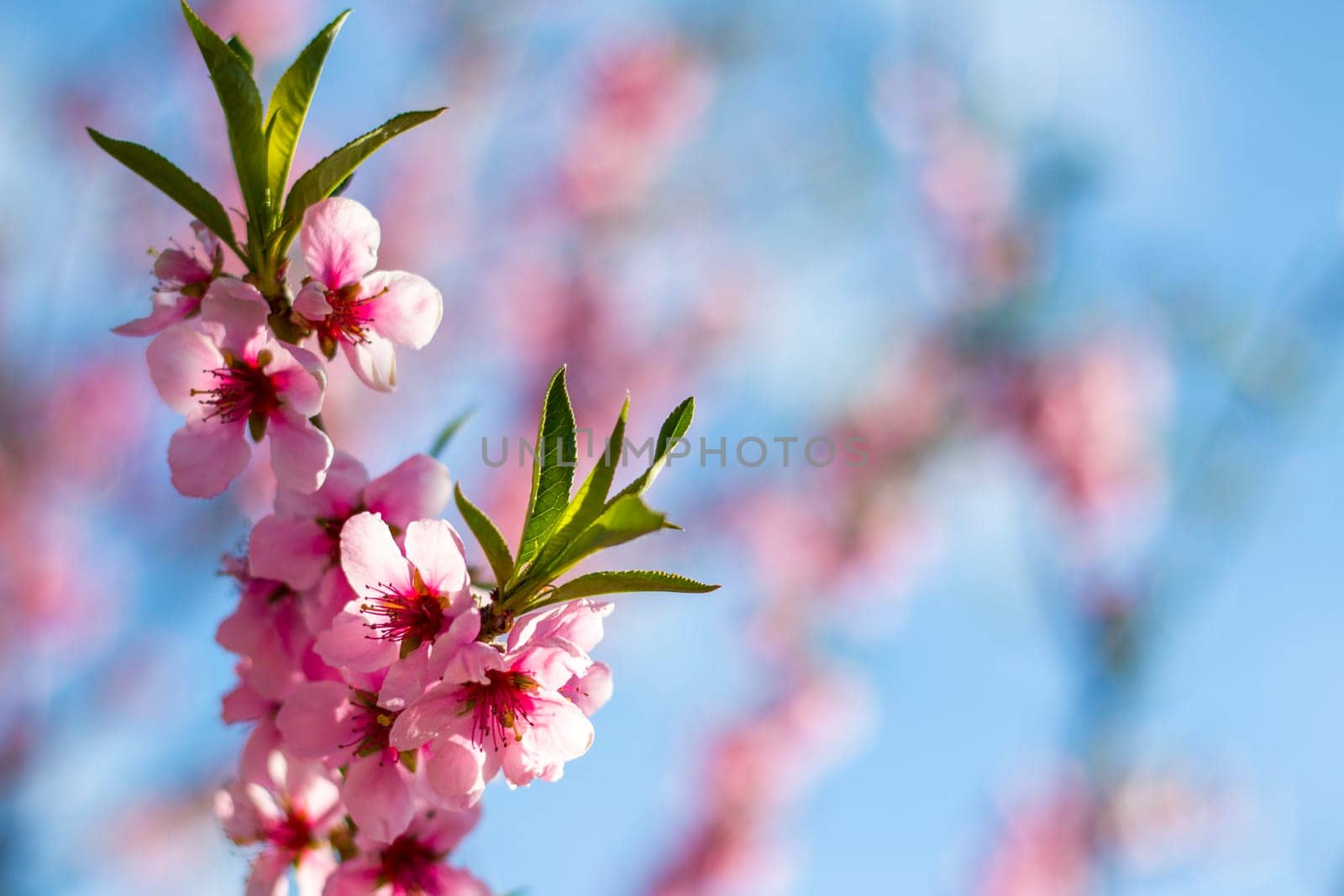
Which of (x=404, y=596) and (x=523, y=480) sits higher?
(x=523, y=480)

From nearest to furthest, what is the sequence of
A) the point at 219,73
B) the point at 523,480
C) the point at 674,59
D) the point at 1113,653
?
the point at 219,73 → the point at 1113,653 → the point at 674,59 → the point at 523,480

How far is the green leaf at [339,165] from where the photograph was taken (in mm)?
1008

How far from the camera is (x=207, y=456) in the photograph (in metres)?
1.09

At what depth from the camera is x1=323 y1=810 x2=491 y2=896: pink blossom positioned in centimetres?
111

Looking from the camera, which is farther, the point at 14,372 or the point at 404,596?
the point at 14,372

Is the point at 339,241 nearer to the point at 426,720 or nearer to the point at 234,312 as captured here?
the point at 234,312

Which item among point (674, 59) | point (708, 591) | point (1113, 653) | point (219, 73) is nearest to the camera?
point (708, 591)

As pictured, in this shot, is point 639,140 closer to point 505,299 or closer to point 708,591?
point 505,299

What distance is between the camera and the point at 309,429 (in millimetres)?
1043

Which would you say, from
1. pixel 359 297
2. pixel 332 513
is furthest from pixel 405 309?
pixel 332 513

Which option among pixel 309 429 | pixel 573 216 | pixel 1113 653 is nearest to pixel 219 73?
pixel 309 429

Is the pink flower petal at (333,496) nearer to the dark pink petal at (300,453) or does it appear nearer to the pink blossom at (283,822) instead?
the dark pink petal at (300,453)

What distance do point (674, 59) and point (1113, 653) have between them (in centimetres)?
446

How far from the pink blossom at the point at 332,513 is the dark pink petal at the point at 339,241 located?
221 mm
